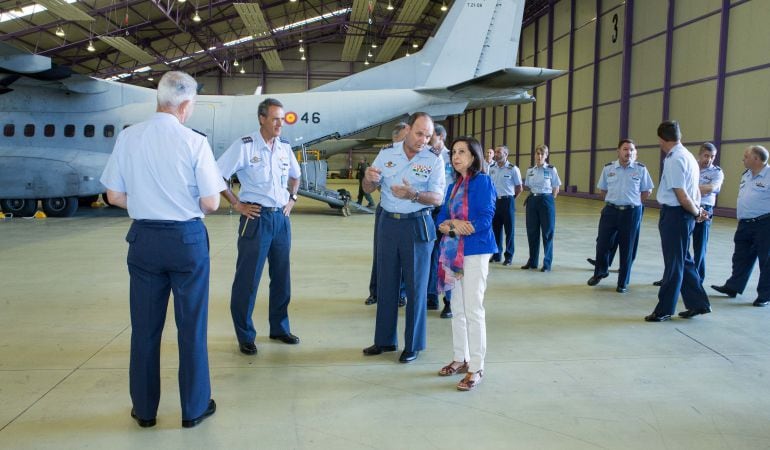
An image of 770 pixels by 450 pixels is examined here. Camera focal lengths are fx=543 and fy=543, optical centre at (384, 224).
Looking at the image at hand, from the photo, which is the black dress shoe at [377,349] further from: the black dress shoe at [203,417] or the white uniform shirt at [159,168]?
the white uniform shirt at [159,168]

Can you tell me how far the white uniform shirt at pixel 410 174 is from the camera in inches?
159

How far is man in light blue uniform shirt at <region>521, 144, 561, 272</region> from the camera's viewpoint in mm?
7711

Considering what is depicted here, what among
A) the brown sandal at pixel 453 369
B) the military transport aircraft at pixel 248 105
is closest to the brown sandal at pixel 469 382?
the brown sandal at pixel 453 369

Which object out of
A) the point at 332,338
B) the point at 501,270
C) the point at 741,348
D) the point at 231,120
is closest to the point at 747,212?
the point at 741,348

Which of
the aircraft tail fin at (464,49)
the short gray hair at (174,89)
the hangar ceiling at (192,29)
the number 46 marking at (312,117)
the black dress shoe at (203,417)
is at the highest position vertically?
the hangar ceiling at (192,29)

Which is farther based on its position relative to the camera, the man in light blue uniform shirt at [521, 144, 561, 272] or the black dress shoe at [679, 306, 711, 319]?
the man in light blue uniform shirt at [521, 144, 561, 272]

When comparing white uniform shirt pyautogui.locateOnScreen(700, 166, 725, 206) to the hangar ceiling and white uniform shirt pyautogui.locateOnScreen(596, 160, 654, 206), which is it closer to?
white uniform shirt pyautogui.locateOnScreen(596, 160, 654, 206)

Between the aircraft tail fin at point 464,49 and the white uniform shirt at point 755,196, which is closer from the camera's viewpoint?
the white uniform shirt at point 755,196

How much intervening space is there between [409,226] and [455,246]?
58 centimetres

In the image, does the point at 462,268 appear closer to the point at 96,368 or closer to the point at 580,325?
the point at 580,325

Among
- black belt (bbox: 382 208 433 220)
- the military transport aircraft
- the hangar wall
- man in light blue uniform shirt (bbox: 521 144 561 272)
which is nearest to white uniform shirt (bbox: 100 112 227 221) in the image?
black belt (bbox: 382 208 433 220)

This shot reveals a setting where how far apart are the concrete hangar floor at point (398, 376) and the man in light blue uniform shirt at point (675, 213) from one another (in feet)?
0.83

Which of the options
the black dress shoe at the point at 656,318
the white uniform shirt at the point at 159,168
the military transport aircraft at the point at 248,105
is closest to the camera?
the white uniform shirt at the point at 159,168

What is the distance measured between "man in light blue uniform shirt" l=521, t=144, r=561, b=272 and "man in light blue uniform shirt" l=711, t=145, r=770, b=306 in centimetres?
211
